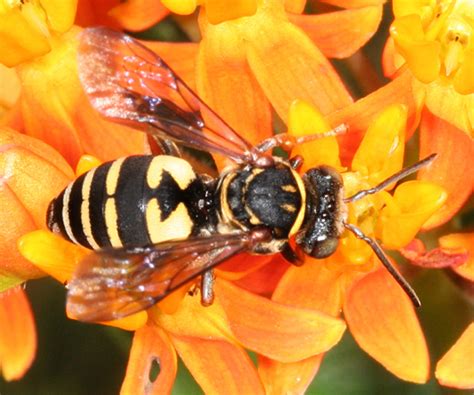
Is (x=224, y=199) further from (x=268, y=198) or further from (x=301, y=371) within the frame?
(x=301, y=371)

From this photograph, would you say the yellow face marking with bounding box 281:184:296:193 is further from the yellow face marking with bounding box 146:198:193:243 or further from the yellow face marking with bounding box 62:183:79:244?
the yellow face marking with bounding box 62:183:79:244

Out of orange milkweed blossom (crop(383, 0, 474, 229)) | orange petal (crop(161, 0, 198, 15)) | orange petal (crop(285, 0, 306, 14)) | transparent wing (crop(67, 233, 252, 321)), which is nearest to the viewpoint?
transparent wing (crop(67, 233, 252, 321))

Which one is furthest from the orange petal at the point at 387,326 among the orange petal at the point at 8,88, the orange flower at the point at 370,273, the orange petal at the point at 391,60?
the orange petal at the point at 8,88

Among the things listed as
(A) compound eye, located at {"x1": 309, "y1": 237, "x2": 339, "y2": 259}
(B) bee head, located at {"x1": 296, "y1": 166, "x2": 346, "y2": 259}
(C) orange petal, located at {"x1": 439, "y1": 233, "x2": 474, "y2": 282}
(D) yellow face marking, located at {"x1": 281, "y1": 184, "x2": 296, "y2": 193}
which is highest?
(D) yellow face marking, located at {"x1": 281, "y1": 184, "x2": 296, "y2": 193}

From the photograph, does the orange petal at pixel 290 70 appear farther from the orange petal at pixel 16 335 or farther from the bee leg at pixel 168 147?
the orange petal at pixel 16 335

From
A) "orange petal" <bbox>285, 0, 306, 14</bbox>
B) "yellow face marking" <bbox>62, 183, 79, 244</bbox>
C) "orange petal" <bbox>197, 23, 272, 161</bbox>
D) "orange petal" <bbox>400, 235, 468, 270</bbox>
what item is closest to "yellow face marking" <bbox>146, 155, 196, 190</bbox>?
"yellow face marking" <bbox>62, 183, 79, 244</bbox>

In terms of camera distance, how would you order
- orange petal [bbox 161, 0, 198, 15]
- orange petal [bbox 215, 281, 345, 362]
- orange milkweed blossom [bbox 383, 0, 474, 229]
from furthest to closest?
orange petal [bbox 161, 0, 198, 15]
orange milkweed blossom [bbox 383, 0, 474, 229]
orange petal [bbox 215, 281, 345, 362]

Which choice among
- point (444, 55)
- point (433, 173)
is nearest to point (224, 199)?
point (433, 173)
